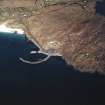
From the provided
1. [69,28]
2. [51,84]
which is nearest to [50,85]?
[51,84]

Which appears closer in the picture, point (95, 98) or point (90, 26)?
point (95, 98)

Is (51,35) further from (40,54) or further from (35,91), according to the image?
(35,91)

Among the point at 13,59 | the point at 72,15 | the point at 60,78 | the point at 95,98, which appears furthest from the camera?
the point at 72,15

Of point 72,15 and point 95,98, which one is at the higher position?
point 72,15

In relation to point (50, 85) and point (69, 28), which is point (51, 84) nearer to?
point (50, 85)

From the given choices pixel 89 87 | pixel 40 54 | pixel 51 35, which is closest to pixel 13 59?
pixel 40 54

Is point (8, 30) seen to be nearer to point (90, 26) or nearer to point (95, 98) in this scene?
point (90, 26)

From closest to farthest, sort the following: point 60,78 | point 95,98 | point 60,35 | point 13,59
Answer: point 95,98 → point 60,78 → point 13,59 → point 60,35

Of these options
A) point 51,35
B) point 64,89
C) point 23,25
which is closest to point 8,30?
point 23,25
